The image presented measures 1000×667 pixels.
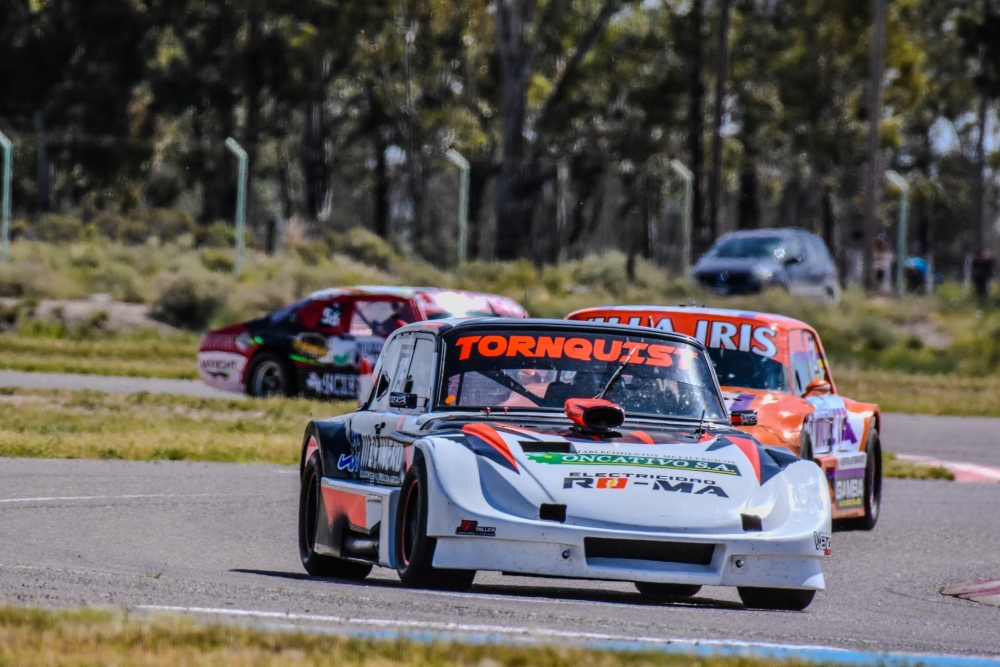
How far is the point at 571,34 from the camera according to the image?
6425 cm

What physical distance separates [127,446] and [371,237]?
1151 inches

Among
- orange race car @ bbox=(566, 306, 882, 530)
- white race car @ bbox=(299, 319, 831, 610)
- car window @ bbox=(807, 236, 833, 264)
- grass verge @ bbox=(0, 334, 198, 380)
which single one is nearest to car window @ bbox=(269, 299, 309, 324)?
grass verge @ bbox=(0, 334, 198, 380)

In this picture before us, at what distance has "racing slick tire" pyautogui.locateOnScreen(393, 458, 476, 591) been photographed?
775cm

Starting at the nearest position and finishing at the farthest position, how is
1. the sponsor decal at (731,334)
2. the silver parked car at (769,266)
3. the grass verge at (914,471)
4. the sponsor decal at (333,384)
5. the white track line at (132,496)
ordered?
the white track line at (132,496) → the sponsor decal at (731,334) → the grass verge at (914,471) → the sponsor decal at (333,384) → the silver parked car at (769,266)

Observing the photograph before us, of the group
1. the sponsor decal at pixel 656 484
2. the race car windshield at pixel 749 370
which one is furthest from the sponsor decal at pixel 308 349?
the sponsor decal at pixel 656 484

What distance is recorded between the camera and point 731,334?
13.5 metres

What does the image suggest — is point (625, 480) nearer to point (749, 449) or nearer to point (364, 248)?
point (749, 449)

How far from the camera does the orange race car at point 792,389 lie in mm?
12484

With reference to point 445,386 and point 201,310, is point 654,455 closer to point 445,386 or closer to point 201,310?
point 445,386

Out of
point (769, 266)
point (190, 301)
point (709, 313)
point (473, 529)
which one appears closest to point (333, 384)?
point (709, 313)

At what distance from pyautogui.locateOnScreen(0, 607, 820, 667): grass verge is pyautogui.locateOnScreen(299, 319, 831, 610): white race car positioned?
1.70 m

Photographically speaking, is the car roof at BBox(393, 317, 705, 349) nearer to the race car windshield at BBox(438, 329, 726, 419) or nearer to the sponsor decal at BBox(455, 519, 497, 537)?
the race car windshield at BBox(438, 329, 726, 419)

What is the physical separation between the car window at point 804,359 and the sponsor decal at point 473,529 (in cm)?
599

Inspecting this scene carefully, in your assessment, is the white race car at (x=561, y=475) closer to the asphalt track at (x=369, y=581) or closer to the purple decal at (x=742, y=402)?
the asphalt track at (x=369, y=581)
